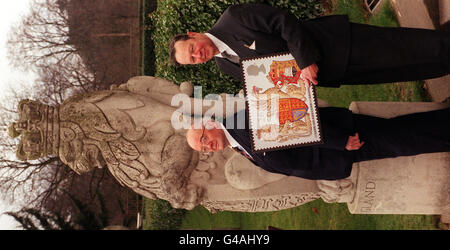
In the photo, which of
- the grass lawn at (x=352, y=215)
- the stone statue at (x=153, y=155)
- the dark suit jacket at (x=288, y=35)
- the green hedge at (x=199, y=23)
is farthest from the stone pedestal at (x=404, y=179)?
the green hedge at (x=199, y=23)

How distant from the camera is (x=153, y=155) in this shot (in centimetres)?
369

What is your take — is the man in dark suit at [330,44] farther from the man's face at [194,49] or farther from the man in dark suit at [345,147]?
the man in dark suit at [345,147]

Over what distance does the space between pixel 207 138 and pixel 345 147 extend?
1123 millimetres

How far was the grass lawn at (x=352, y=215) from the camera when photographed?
4.70m

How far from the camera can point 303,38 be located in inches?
99.4

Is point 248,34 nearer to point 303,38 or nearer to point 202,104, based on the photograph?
point 303,38

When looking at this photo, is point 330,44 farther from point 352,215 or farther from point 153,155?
point 352,215

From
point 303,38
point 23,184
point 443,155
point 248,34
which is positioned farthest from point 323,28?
point 23,184

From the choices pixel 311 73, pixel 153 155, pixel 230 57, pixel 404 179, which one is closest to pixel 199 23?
pixel 153 155

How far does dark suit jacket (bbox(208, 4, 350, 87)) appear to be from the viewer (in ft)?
8.36

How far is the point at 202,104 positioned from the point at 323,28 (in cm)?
158

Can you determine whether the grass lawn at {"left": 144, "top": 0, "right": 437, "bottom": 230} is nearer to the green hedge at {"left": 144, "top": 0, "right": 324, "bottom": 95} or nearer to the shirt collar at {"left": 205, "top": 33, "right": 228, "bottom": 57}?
the green hedge at {"left": 144, "top": 0, "right": 324, "bottom": 95}

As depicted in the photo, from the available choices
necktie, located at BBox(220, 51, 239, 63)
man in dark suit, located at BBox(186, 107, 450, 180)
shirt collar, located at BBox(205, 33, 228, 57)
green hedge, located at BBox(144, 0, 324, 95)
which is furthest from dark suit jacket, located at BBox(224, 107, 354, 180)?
green hedge, located at BBox(144, 0, 324, 95)

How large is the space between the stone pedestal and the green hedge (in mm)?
2743
